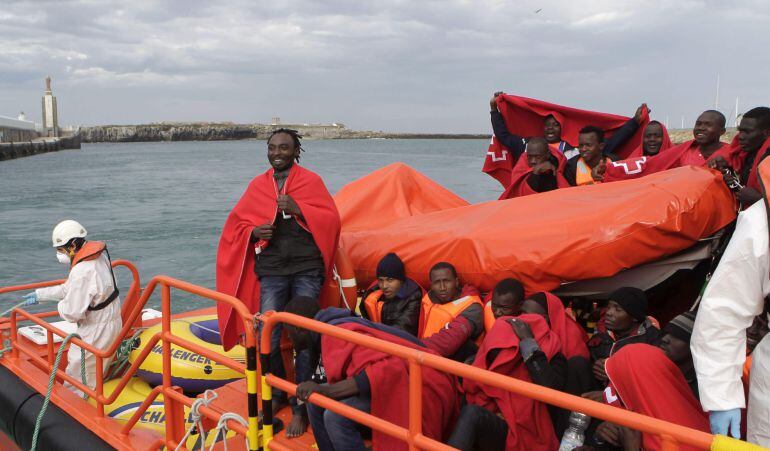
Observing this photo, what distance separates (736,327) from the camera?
6.78ft

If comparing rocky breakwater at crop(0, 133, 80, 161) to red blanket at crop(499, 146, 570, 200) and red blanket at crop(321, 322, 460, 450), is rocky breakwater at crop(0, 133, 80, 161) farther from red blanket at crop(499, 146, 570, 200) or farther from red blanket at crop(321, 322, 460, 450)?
red blanket at crop(321, 322, 460, 450)

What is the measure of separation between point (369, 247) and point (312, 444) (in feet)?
5.69

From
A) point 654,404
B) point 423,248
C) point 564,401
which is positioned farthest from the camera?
point 423,248

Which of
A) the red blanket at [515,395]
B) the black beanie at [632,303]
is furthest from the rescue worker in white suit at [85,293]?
the black beanie at [632,303]

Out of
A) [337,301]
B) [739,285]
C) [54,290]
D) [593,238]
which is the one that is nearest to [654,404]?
[739,285]

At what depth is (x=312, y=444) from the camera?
3.48m

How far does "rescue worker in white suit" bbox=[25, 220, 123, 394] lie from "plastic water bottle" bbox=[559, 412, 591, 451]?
3863 mm

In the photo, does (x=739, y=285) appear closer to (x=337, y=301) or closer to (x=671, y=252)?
(x=671, y=252)

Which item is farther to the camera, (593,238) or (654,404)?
(593,238)

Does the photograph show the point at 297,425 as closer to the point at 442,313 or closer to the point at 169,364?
the point at 169,364

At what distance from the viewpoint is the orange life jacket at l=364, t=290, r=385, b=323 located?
4328 millimetres

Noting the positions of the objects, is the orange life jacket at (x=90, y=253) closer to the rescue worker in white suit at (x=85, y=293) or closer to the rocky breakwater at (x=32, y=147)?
the rescue worker in white suit at (x=85, y=293)

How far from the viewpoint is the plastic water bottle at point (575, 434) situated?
2996 millimetres

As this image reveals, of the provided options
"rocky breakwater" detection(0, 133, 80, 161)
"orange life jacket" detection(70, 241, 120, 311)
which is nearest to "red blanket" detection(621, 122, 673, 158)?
"orange life jacket" detection(70, 241, 120, 311)
